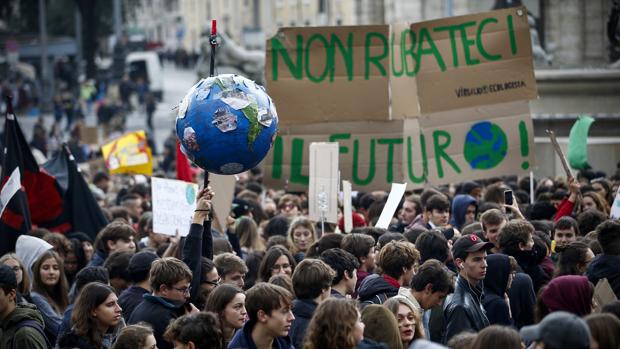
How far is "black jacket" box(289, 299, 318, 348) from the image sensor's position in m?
7.65

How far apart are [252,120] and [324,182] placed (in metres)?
3.34

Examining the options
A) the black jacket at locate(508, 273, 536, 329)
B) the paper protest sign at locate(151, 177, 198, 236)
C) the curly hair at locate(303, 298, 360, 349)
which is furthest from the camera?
the paper protest sign at locate(151, 177, 198, 236)

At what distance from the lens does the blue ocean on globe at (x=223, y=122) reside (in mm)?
8258

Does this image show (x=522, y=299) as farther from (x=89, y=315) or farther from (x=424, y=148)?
(x=424, y=148)

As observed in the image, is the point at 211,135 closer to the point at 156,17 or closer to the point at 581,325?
the point at 581,325

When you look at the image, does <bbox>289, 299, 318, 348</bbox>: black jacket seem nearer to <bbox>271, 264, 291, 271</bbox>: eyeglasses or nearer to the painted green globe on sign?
<bbox>271, 264, 291, 271</bbox>: eyeglasses

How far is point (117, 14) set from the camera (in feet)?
162

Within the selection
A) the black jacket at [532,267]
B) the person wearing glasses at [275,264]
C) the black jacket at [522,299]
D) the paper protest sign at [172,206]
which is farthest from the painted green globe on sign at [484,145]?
the black jacket at [522,299]

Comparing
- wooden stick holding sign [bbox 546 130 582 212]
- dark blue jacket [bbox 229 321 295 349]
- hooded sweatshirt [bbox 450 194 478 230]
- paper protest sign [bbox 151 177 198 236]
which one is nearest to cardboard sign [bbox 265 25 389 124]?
hooded sweatshirt [bbox 450 194 478 230]

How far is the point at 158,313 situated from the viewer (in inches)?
308

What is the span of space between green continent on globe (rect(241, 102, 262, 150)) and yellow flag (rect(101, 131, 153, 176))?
8622 mm

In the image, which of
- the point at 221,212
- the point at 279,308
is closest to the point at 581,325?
the point at 279,308

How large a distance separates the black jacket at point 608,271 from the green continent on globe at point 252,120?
6.46 feet

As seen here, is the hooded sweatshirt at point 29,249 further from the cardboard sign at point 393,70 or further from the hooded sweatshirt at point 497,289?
the cardboard sign at point 393,70
